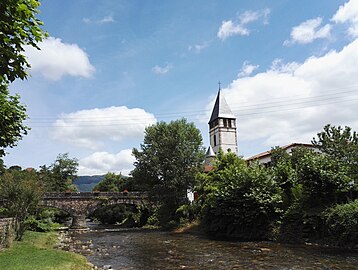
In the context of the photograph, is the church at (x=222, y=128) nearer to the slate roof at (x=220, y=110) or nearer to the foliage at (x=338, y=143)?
the slate roof at (x=220, y=110)

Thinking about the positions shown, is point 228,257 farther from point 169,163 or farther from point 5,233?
point 169,163

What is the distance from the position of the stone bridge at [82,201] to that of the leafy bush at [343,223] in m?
33.9

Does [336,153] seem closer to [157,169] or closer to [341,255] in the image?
[341,255]

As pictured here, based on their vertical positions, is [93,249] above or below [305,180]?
below

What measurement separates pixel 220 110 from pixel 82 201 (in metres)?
45.1

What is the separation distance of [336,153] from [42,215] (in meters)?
38.7

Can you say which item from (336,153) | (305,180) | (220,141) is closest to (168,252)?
(305,180)

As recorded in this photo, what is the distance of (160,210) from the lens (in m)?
Answer: 45.2

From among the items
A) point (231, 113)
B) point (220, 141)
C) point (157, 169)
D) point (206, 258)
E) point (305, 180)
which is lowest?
point (206, 258)

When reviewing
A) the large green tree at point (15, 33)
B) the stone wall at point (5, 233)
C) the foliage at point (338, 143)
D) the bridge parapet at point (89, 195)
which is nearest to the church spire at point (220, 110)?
the bridge parapet at point (89, 195)

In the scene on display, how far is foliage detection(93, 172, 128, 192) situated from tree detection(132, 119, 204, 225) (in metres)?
33.5

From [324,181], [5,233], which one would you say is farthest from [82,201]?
[324,181]

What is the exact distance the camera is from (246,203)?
87.3ft

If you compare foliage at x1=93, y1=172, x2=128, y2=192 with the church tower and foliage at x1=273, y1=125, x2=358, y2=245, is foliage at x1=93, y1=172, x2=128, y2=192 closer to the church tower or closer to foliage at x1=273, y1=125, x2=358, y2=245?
the church tower
